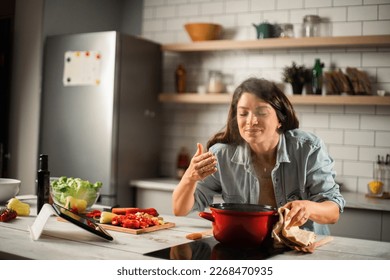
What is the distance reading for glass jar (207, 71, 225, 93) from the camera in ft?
12.5

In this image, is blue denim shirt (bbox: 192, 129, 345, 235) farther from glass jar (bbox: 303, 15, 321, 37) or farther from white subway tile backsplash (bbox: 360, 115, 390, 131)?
glass jar (bbox: 303, 15, 321, 37)

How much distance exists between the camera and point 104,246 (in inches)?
59.3

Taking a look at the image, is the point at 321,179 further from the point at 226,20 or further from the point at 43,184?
the point at 226,20

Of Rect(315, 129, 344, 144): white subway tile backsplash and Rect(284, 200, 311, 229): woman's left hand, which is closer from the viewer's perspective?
Rect(284, 200, 311, 229): woman's left hand

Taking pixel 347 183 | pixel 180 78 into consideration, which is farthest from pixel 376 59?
pixel 180 78

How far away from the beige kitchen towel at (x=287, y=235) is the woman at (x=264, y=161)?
0.41 m

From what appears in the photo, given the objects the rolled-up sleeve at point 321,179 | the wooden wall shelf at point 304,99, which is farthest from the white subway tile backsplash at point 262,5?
the rolled-up sleeve at point 321,179

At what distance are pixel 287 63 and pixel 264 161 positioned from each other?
1.66 metres

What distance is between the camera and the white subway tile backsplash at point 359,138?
11.0 feet

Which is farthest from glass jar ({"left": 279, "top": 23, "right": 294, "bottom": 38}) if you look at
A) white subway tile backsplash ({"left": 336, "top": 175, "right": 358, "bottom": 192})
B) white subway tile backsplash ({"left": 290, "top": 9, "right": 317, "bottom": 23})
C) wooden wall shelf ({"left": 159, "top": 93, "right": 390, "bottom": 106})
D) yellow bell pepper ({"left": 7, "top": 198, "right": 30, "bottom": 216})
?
yellow bell pepper ({"left": 7, "top": 198, "right": 30, "bottom": 216})

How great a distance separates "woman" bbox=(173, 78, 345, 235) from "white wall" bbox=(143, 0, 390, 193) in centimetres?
140
